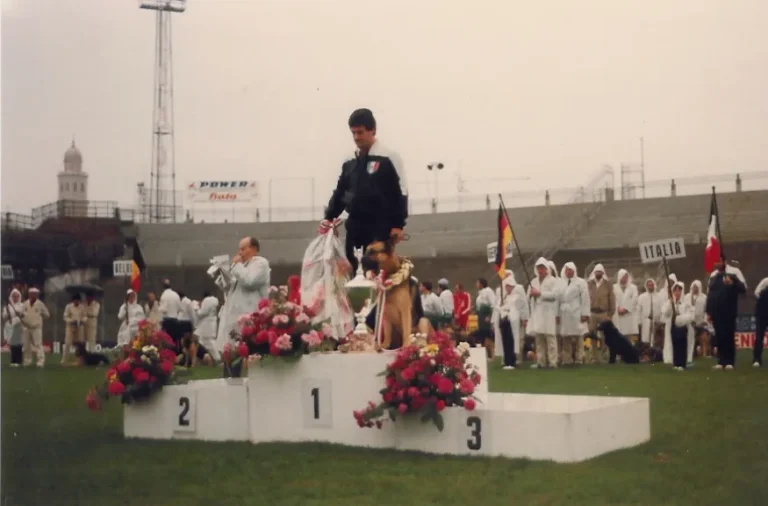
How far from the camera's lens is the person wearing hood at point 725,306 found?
34.9 feet

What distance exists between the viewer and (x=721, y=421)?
6.58 metres

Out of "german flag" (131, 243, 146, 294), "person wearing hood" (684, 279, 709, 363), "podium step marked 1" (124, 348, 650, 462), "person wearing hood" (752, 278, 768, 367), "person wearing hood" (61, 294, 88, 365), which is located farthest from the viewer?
"person wearing hood" (684, 279, 709, 363)

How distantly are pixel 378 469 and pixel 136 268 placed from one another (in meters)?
6.73

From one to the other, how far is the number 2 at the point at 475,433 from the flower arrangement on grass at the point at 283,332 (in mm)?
1231

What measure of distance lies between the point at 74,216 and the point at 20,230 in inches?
28.9

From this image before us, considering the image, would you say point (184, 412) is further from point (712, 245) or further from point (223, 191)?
point (712, 245)

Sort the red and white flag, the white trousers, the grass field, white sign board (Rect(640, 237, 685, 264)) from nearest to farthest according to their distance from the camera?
the grass field → the red and white flag → the white trousers → white sign board (Rect(640, 237, 685, 264))

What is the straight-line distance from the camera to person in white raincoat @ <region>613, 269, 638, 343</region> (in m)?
14.4

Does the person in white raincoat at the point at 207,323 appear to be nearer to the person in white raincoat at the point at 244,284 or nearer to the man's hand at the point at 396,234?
the person in white raincoat at the point at 244,284

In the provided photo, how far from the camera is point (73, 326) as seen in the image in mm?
13297

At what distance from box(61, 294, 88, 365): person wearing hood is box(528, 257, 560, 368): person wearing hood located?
5582mm

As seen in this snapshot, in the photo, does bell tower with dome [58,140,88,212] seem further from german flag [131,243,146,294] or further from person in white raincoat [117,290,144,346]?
person in white raincoat [117,290,144,346]

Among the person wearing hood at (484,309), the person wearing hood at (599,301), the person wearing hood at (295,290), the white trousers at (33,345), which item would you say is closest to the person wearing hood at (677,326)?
the person wearing hood at (599,301)

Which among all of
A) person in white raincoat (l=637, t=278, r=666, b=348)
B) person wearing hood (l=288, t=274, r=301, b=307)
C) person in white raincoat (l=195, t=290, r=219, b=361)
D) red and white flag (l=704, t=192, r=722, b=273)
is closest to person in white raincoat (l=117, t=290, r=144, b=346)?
person in white raincoat (l=195, t=290, r=219, b=361)
